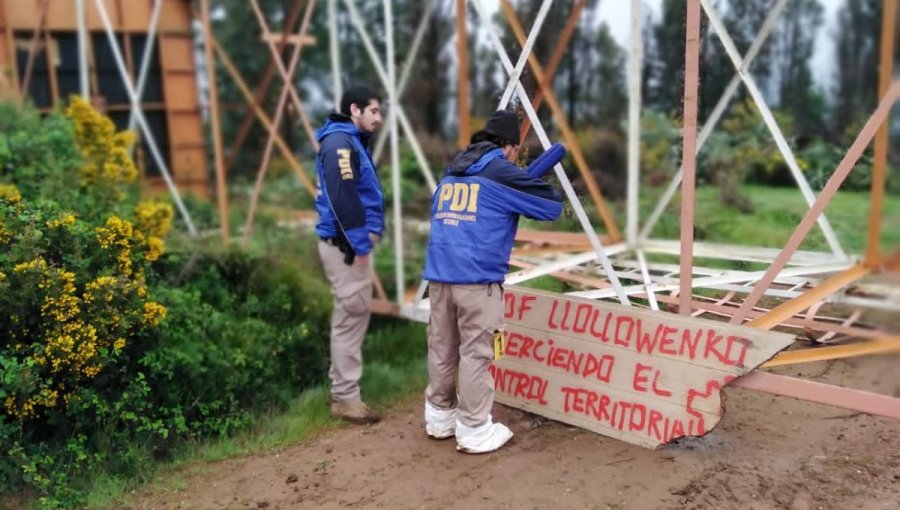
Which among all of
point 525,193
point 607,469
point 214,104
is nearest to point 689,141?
point 525,193

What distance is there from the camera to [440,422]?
4109mm

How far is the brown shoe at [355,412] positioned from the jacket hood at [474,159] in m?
1.63

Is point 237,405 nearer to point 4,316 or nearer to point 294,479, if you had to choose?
point 294,479

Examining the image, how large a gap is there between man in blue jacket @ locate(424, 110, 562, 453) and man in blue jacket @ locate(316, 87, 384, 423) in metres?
0.59

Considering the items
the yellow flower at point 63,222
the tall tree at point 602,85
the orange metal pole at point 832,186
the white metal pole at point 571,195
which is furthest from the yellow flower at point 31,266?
the tall tree at point 602,85

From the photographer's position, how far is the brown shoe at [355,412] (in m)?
4.52

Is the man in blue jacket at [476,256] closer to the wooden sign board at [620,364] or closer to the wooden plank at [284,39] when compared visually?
the wooden sign board at [620,364]

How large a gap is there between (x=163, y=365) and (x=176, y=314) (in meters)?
0.41

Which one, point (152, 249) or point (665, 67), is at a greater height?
point (665, 67)

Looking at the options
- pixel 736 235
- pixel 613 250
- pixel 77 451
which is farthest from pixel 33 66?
pixel 736 235

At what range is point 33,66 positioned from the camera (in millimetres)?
8195

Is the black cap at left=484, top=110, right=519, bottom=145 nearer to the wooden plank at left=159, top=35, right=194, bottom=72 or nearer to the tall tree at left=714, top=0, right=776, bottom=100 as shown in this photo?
the tall tree at left=714, top=0, right=776, bottom=100

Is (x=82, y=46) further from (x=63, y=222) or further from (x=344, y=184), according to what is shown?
(x=344, y=184)

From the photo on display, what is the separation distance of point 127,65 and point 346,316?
555 cm
